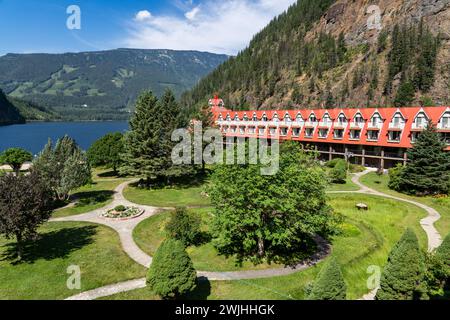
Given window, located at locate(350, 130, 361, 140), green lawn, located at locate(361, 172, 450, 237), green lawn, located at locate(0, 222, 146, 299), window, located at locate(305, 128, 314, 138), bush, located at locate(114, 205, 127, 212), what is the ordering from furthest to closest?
window, located at locate(305, 128, 314, 138) → window, located at locate(350, 130, 361, 140) → bush, located at locate(114, 205, 127, 212) → green lawn, located at locate(361, 172, 450, 237) → green lawn, located at locate(0, 222, 146, 299)

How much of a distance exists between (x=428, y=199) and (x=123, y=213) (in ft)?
130

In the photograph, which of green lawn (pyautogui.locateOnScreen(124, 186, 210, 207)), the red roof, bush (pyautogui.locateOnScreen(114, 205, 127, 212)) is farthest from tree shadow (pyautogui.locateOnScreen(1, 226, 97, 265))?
the red roof

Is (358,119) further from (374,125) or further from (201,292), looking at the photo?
(201,292)

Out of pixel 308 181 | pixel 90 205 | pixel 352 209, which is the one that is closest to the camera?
pixel 308 181

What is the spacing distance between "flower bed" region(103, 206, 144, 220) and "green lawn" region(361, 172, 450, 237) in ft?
104

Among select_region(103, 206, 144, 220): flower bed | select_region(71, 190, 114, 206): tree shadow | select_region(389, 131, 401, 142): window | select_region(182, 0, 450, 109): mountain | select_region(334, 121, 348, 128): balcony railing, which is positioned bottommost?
select_region(103, 206, 144, 220): flower bed

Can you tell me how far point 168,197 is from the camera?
42500 millimetres

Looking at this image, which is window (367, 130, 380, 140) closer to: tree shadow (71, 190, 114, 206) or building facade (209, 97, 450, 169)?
building facade (209, 97, 450, 169)

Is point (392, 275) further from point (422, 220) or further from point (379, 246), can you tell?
point (422, 220)

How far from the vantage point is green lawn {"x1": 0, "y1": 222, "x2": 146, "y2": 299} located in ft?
62.1

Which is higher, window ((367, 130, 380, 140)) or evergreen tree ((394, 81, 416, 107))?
evergreen tree ((394, 81, 416, 107))
